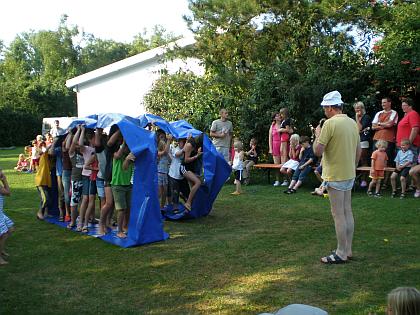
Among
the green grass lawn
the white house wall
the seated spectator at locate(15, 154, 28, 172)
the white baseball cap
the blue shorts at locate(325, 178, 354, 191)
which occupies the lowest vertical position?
the green grass lawn

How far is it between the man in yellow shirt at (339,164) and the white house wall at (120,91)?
17.6 metres

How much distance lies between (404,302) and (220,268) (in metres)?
3.53

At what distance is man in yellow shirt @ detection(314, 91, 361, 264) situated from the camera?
6.00 metres

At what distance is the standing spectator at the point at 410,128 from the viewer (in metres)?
10.8

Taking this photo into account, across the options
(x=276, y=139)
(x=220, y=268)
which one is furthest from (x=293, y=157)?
(x=220, y=268)

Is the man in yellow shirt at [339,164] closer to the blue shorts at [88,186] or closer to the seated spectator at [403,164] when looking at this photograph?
the blue shorts at [88,186]

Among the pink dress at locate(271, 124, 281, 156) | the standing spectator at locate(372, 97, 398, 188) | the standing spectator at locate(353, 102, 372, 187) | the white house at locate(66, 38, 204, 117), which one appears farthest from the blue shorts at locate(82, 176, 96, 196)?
the white house at locate(66, 38, 204, 117)

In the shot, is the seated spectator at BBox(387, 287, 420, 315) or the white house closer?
the seated spectator at BBox(387, 287, 420, 315)

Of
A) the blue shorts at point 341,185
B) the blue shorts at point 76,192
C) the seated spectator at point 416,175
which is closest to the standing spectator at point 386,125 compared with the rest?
the seated spectator at point 416,175

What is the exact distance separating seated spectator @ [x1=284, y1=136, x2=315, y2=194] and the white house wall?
1224 cm

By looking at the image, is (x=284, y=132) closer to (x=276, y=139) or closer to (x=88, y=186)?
(x=276, y=139)

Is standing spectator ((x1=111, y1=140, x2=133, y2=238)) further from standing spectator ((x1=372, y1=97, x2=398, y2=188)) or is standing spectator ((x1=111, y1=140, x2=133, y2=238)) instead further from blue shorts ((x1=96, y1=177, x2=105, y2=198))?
standing spectator ((x1=372, y1=97, x2=398, y2=188))

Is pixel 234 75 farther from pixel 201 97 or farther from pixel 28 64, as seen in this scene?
pixel 28 64

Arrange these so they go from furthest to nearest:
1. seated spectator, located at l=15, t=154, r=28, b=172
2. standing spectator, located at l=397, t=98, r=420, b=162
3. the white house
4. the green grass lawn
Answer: the white house < seated spectator, located at l=15, t=154, r=28, b=172 < standing spectator, located at l=397, t=98, r=420, b=162 < the green grass lawn
